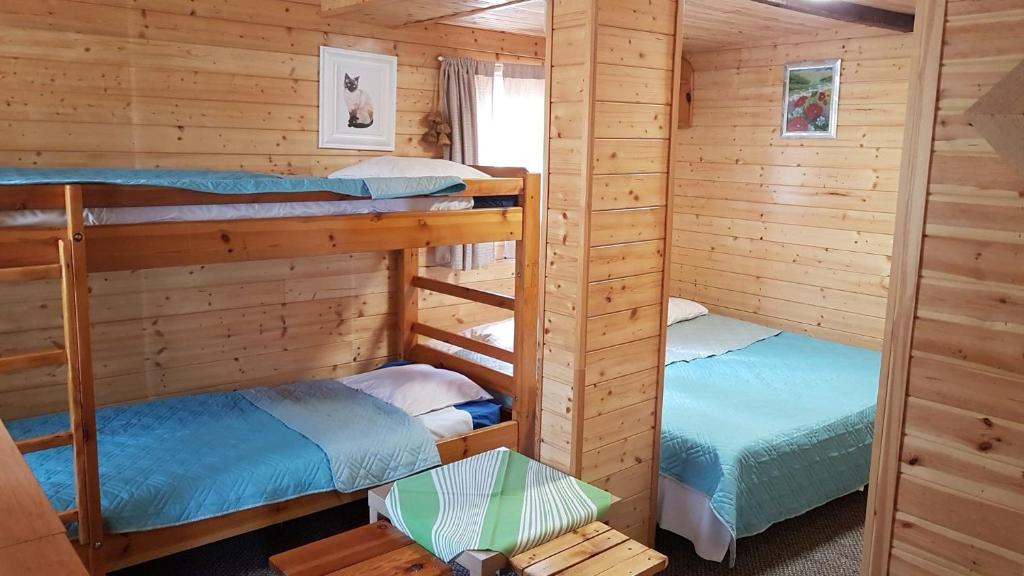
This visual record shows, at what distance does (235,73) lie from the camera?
149 inches

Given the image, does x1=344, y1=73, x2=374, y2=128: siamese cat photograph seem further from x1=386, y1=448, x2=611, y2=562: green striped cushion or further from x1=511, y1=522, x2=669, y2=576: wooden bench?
x1=511, y1=522, x2=669, y2=576: wooden bench

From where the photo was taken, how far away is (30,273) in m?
2.36

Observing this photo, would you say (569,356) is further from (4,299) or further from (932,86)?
(4,299)

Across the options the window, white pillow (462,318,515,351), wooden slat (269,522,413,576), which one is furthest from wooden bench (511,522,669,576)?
the window

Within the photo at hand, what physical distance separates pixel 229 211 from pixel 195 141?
1.02 meters

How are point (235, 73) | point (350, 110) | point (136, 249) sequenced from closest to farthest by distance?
point (136, 249) < point (235, 73) < point (350, 110)

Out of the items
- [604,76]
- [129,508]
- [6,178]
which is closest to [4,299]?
[6,178]

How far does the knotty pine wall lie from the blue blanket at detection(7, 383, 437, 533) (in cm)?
31

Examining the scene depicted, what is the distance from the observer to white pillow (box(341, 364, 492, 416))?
145 inches

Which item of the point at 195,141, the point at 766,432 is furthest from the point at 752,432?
the point at 195,141

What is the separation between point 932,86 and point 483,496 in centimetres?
172

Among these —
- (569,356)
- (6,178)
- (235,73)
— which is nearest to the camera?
(6,178)

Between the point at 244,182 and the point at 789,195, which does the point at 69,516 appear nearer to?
the point at 244,182

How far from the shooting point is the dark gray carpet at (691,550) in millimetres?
3119
